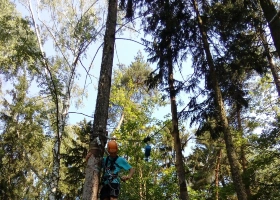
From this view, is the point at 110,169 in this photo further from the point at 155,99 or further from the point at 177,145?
the point at 155,99

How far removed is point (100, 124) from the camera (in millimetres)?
3762

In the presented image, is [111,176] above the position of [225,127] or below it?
below

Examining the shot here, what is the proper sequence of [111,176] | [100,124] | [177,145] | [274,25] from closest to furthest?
[100,124] < [111,176] < [274,25] < [177,145]

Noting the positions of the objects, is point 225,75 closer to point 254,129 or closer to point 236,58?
point 236,58

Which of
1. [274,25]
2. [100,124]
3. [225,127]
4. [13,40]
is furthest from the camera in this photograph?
[13,40]

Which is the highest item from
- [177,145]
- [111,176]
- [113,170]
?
[177,145]

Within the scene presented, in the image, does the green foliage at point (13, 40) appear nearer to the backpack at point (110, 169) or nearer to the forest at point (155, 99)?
the forest at point (155, 99)

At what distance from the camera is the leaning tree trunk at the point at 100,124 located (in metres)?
3.39

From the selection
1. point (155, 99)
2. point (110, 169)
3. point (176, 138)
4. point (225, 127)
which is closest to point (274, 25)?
point (225, 127)

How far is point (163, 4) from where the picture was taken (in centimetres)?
882

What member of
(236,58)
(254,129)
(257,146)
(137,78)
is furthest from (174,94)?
(137,78)

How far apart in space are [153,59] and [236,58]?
281 cm

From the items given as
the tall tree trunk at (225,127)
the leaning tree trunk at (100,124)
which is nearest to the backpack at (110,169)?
the leaning tree trunk at (100,124)

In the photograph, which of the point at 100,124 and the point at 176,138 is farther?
the point at 176,138
